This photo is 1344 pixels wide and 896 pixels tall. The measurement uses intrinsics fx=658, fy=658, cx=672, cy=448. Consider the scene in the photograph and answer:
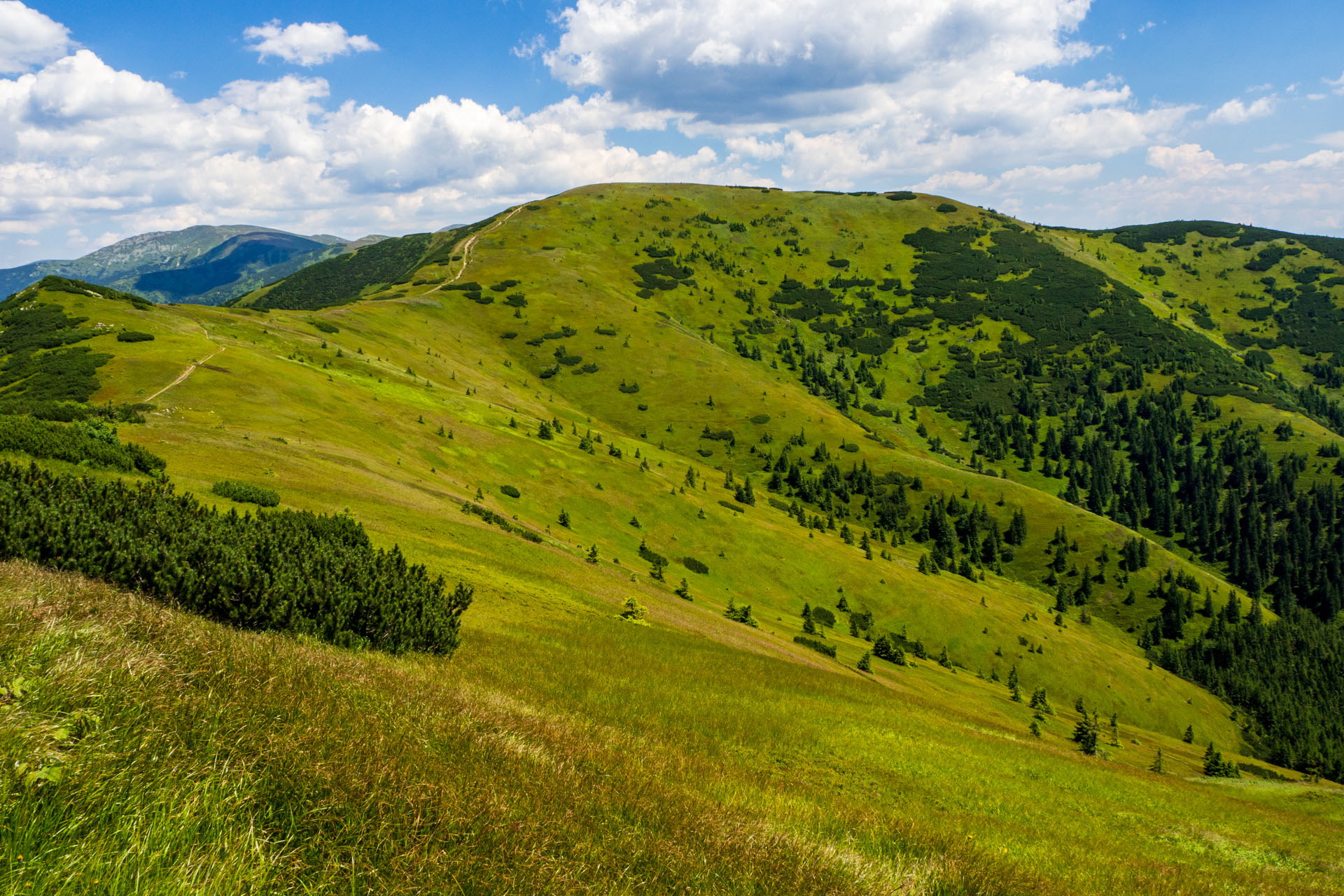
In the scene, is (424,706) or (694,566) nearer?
(424,706)

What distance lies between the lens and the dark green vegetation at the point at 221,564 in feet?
37.0

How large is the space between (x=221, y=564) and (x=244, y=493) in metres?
17.7

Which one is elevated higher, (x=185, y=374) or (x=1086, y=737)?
(x=185, y=374)

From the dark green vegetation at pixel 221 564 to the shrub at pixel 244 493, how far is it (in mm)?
11927

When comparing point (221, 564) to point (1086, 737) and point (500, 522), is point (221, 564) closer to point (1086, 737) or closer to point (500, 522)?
point (500, 522)

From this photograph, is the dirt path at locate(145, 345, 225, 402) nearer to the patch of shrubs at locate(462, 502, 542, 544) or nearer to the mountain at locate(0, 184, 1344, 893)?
the mountain at locate(0, 184, 1344, 893)

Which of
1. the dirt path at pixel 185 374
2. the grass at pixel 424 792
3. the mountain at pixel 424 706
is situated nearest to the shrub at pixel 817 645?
the mountain at pixel 424 706

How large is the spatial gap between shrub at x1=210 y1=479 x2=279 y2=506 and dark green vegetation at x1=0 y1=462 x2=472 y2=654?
1193 centimetres

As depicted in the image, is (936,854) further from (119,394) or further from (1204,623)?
(1204,623)

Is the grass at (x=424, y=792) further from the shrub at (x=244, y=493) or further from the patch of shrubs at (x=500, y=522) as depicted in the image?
the patch of shrubs at (x=500, y=522)

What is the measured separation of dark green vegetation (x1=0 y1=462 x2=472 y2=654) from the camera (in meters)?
11.3

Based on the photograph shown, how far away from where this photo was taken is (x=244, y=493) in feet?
87.8

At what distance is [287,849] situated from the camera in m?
4.81

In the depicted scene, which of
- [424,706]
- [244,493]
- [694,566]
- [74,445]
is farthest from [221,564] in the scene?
[694,566]
